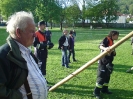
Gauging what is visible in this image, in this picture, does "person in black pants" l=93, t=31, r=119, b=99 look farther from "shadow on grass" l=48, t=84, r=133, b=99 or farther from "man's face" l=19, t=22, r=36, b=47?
"man's face" l=19, t=22, r=36, b=47

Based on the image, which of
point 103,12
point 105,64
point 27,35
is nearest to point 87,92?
point 105,64

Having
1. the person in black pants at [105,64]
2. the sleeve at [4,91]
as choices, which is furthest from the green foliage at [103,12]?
the sleeve at [4,91]

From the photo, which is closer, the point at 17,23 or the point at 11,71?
the point at 11,71

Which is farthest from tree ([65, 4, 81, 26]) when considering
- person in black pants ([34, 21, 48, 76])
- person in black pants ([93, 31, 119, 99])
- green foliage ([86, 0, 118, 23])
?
person in black pants ([93, 31, 119, 99])

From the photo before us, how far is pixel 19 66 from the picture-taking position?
234cm

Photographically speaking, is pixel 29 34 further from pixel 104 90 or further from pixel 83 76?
pixel 83 76

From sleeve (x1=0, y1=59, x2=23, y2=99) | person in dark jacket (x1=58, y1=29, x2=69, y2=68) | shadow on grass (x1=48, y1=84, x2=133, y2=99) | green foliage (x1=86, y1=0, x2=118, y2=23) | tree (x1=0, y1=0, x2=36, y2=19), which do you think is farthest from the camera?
green foliage (x1=86, y1=0, x2=118, y2=23)

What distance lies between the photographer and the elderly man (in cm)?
230

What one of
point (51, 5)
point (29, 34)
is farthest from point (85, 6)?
point (29, 34)

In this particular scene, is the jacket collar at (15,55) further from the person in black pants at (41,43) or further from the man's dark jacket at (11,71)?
the person in black pants at (41,43)

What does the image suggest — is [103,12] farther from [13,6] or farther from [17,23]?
[17,23]

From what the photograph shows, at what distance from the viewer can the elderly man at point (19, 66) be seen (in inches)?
90.7

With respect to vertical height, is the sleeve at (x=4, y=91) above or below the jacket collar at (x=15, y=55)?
below

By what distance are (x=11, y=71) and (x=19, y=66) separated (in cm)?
10
